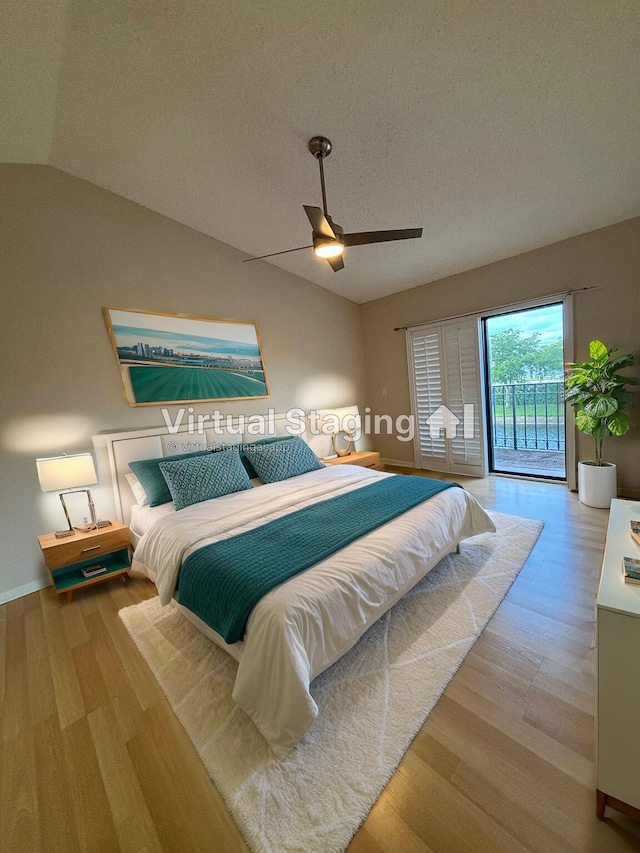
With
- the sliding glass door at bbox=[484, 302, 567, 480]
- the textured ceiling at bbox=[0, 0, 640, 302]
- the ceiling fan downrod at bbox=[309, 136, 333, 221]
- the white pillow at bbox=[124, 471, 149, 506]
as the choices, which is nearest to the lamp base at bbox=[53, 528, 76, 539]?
the white pillow at bbox=[124, 471, 149, 506]

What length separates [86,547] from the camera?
2393mm

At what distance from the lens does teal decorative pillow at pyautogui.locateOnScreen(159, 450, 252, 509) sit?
248 centimetres

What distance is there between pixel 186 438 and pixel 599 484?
13.2 feet

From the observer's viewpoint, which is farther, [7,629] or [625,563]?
[7,629]

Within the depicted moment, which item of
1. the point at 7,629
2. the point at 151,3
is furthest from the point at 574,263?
the point at 7,629

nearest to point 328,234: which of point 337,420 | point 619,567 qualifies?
point 619,567

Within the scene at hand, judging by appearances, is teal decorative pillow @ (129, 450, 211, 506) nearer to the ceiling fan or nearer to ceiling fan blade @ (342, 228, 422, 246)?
the ceiling fan

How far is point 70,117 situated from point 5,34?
532 millimetres

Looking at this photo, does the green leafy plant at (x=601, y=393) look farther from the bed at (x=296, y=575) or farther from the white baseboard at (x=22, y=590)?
the white baseboard at (x=22, y=590)

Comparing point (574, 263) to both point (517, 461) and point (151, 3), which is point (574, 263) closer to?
point (517, 461)

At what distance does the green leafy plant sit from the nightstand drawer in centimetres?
425

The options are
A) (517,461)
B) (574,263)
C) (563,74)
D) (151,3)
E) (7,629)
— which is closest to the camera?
(151,3)

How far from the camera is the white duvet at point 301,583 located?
1.21 metres

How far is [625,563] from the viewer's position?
1076mm
